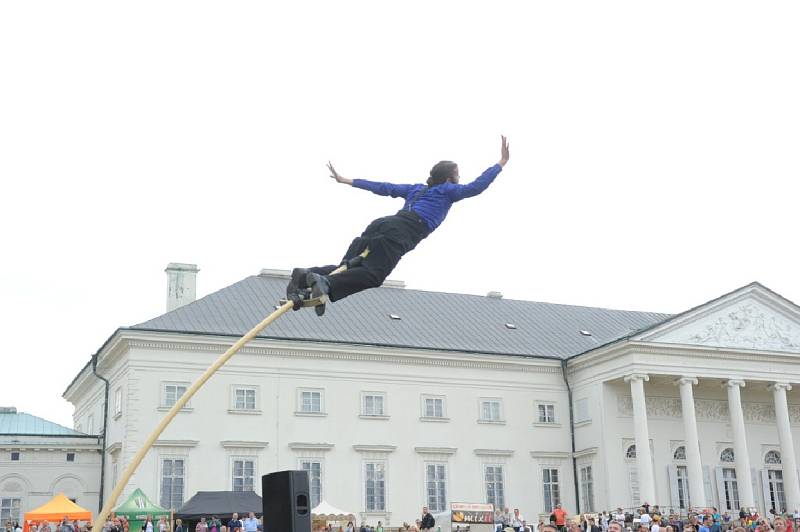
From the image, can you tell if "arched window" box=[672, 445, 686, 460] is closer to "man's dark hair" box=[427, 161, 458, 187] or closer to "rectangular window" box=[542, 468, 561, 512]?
"rectangular window" box=[542, 468, 561, 512]

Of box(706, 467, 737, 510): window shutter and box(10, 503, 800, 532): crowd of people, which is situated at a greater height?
box(706, 467, 737, 510): window shutter

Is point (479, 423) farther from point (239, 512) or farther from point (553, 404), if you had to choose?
point (239, 512)

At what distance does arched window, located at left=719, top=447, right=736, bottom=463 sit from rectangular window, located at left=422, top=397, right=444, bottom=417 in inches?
453

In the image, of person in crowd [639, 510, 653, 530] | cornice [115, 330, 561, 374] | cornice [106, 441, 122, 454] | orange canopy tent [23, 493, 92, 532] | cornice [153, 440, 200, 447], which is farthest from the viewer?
cornice [115, 330, 561, 374]

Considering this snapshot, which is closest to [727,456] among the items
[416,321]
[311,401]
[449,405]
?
[449,405]

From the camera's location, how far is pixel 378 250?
9.18 m

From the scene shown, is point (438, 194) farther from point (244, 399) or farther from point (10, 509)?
point (10, 509)

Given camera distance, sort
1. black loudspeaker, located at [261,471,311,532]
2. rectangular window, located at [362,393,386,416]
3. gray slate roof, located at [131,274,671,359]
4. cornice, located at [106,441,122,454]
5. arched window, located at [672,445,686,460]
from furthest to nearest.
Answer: arched window, located at [672,445,686,460] → gray slate roof, located at [131,274,671,359] → rectangular window, located at [362,393,386,416] → cornice, located at [106,441,122,454] → black loudspeaker, located at [261,471,311,532]

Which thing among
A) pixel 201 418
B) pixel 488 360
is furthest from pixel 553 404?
pixel 201 418

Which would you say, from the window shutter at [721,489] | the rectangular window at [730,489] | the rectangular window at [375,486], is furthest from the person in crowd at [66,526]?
the rectangular window at [730,489]

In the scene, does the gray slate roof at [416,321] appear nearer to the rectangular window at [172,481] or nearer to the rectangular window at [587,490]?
the rectangular window at [172,481]

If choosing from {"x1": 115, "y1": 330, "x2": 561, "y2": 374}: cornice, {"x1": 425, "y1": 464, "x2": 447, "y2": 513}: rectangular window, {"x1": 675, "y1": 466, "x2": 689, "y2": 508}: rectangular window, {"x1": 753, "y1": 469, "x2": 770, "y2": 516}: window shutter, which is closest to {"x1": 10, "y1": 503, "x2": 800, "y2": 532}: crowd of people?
{"x1": 425, "y1": 464, "x2": 447, "y2": 513}: rectangular window

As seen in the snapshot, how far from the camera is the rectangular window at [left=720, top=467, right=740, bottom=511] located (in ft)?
134

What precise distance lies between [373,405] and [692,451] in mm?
11726
